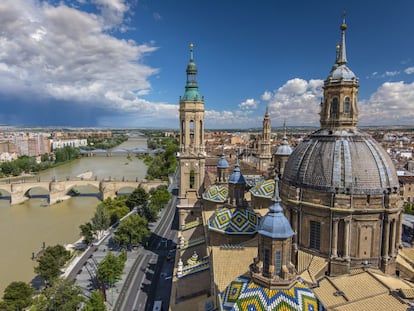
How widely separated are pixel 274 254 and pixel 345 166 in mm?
5609

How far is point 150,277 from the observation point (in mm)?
21797

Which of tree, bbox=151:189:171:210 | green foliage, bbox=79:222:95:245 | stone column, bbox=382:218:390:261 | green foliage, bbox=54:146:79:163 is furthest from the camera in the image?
green foliage, bbox=54:146:79:163

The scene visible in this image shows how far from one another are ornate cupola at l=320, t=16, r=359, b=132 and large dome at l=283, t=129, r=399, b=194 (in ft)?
1.74

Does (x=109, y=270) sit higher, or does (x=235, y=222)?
(x=235, y=222)

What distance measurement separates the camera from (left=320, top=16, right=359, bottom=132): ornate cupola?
13.2m

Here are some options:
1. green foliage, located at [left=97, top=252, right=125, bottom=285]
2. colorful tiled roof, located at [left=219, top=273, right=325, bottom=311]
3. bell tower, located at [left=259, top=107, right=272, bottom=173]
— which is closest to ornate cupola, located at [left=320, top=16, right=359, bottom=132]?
colorful tiled roof, located at [left=219, top=273, right=325, bottom=311]

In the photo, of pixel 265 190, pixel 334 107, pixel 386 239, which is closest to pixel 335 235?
pixel 386 239

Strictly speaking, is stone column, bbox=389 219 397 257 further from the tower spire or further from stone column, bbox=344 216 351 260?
the tower spire

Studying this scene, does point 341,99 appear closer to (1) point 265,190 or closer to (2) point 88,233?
(1) point 265,190

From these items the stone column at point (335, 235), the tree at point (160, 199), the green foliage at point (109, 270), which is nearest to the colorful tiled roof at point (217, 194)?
the green foliage at point (109, 270)

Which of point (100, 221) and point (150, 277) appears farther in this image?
point (100, 221)

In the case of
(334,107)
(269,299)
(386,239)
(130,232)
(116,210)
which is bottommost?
(116,210)

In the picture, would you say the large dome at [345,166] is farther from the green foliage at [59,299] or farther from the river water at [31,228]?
the river water at [31,228]

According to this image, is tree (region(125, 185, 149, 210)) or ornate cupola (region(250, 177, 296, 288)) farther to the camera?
tree (region(125, 185, 149, 210))
